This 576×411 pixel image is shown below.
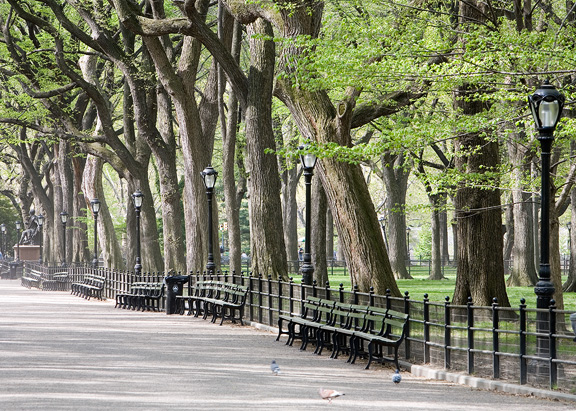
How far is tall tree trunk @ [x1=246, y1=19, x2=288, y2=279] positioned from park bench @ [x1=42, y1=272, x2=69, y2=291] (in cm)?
2230

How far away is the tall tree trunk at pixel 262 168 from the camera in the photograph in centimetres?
2127

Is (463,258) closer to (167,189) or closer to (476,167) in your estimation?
(476,167)

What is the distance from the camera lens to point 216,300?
21984 mm

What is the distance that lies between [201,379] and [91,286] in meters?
23.9

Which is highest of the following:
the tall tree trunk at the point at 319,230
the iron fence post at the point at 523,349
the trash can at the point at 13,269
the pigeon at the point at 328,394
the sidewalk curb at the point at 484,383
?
the tall tree trunk at the point at 319,230

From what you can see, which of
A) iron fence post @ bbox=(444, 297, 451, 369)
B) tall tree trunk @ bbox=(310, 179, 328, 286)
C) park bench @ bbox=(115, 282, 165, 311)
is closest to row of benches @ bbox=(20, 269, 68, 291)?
park bench @ bbox=(115, 282, 165, 311)

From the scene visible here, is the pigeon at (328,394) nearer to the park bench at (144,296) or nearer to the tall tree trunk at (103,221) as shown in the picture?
the park bench at (144,296)

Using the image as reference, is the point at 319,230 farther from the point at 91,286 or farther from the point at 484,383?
the point at 484,383

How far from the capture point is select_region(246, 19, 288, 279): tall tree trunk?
837 inches

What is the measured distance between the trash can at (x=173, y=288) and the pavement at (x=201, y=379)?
603 cm

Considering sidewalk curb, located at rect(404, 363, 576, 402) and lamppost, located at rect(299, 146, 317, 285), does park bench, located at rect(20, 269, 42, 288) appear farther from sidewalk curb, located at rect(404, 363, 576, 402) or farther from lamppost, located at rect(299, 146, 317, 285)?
sidewalk curb, located at rect(404, 363, 576, 402)

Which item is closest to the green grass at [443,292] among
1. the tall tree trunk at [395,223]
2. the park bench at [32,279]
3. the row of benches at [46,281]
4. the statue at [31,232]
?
the tall tree trunk at [395,223]

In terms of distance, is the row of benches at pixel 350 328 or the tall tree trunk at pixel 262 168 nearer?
the row of benches at pixel 350 328

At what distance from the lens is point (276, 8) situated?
1741cm
